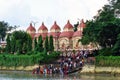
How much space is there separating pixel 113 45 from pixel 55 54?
9.78 meters

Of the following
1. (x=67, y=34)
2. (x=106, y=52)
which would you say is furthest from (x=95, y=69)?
(x=67, y=34)

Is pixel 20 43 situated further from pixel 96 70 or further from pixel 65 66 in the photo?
pixel 96 70

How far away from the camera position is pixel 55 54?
68750 mm

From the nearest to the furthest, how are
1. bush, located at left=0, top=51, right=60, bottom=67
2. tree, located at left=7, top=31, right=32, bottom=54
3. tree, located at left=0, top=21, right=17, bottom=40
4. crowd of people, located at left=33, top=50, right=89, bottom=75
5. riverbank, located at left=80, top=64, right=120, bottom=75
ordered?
riverbank, located at left=80, top=64, right=120, bottom=75 < crowd of people, located at left=33, top=50, right=89, bottom=75 < bush, located at left=0, top=51, right=60, bottom=67 < tree, located at left=7, top=31, right=32, bottom=54 < tree, located at left=0, top=21, right=17, bottom=40

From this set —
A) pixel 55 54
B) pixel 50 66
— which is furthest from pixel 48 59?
pixel 50 66

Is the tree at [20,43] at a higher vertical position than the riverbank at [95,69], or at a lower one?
higher

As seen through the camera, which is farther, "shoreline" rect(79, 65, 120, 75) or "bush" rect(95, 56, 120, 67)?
"shoreline" rect(79, 65, 120, 75)

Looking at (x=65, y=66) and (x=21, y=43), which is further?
(x=21, y=43)

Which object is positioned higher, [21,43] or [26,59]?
[21,43]

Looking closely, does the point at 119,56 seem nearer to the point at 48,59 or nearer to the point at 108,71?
the point at 108,71

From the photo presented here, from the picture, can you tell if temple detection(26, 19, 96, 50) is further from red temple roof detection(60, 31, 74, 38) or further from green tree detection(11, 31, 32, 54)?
green tree detection(11, 31, 32, 54)

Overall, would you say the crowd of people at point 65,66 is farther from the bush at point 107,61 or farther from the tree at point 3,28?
the tree at point 3,28

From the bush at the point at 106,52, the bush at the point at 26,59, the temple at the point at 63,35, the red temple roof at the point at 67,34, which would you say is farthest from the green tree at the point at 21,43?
the bush at the point at 106,52

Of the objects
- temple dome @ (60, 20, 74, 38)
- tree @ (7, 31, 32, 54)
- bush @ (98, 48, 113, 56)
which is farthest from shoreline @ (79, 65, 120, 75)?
temple dome @ (60, 20, 74, 38)
